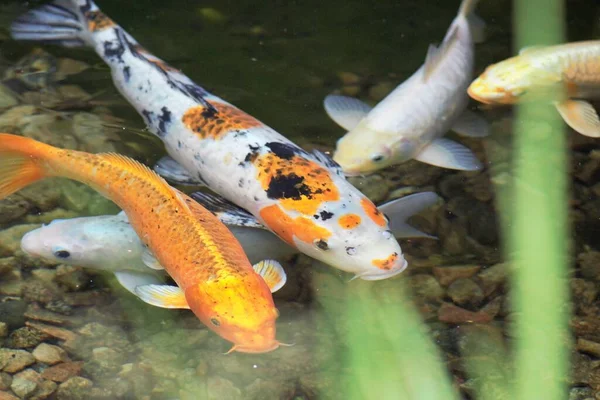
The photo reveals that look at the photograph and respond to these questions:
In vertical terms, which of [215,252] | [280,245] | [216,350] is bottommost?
[216,350]

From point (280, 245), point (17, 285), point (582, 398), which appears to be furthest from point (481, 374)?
point (17, 285)

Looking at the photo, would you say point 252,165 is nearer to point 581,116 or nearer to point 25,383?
point 25,383

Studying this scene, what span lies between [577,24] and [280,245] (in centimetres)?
336

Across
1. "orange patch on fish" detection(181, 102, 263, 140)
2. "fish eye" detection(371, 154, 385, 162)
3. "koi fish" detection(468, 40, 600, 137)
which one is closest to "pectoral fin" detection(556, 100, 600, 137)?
"koi fish" detection(468, 40, 600, 137)

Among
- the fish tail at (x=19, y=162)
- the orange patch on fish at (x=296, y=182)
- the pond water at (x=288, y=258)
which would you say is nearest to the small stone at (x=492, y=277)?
the pond water at (x=288, y=258)

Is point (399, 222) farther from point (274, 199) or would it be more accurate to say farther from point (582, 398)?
point (582, 398)

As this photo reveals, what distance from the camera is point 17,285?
12.5ft

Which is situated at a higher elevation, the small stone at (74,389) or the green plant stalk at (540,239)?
the green plant stalk at (540,239)

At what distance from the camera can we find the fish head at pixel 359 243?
339 centimetres

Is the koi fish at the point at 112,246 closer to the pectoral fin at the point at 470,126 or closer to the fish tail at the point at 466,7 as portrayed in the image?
the pectoral fin at the point at 470,126

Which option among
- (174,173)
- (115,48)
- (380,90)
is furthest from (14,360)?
(380,90)

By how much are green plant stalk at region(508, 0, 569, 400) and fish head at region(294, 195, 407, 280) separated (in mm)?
639

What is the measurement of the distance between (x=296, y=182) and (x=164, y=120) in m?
1.04

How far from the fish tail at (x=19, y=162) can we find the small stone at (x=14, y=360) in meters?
0.85
